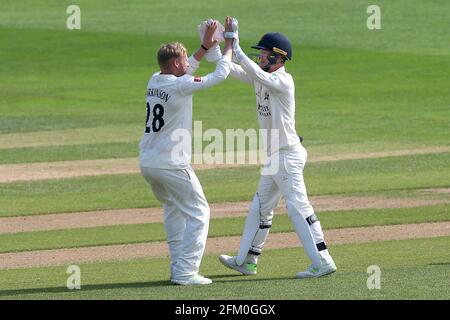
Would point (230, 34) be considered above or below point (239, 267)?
above

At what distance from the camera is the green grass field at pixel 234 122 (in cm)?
1333

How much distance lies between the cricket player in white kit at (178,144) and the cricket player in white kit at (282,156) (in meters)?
0.60

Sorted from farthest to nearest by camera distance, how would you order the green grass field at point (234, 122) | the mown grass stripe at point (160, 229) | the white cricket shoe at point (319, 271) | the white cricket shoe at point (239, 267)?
the mown grass stripe at point (160, 229), the white cricket shoe at point (239, 267), the green grass field at point (234, 122), the white cricket shoe at point (319, 271)

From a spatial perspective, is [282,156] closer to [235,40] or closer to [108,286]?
[235,40]

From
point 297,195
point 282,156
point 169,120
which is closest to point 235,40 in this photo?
point 169,120

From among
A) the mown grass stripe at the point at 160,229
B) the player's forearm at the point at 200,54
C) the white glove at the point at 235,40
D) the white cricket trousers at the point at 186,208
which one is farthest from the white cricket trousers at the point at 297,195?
the mown grass stripe at the point at 160,229

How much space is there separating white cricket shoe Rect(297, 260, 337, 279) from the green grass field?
0.16 m

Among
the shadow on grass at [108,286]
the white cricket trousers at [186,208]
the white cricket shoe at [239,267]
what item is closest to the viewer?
the shadow on grass at [108,286]

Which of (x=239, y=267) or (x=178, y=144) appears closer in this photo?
(x=178, y=144)

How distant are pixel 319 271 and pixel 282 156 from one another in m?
1.29

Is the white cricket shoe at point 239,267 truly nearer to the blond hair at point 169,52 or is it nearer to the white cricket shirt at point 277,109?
the white cricket shirt at point 277,109

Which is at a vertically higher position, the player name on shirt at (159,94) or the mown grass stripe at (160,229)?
the player name on shirt at (159,94)

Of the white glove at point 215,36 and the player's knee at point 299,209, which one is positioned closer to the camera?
the white glove at point 215,36

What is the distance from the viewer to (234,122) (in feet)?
95.4
